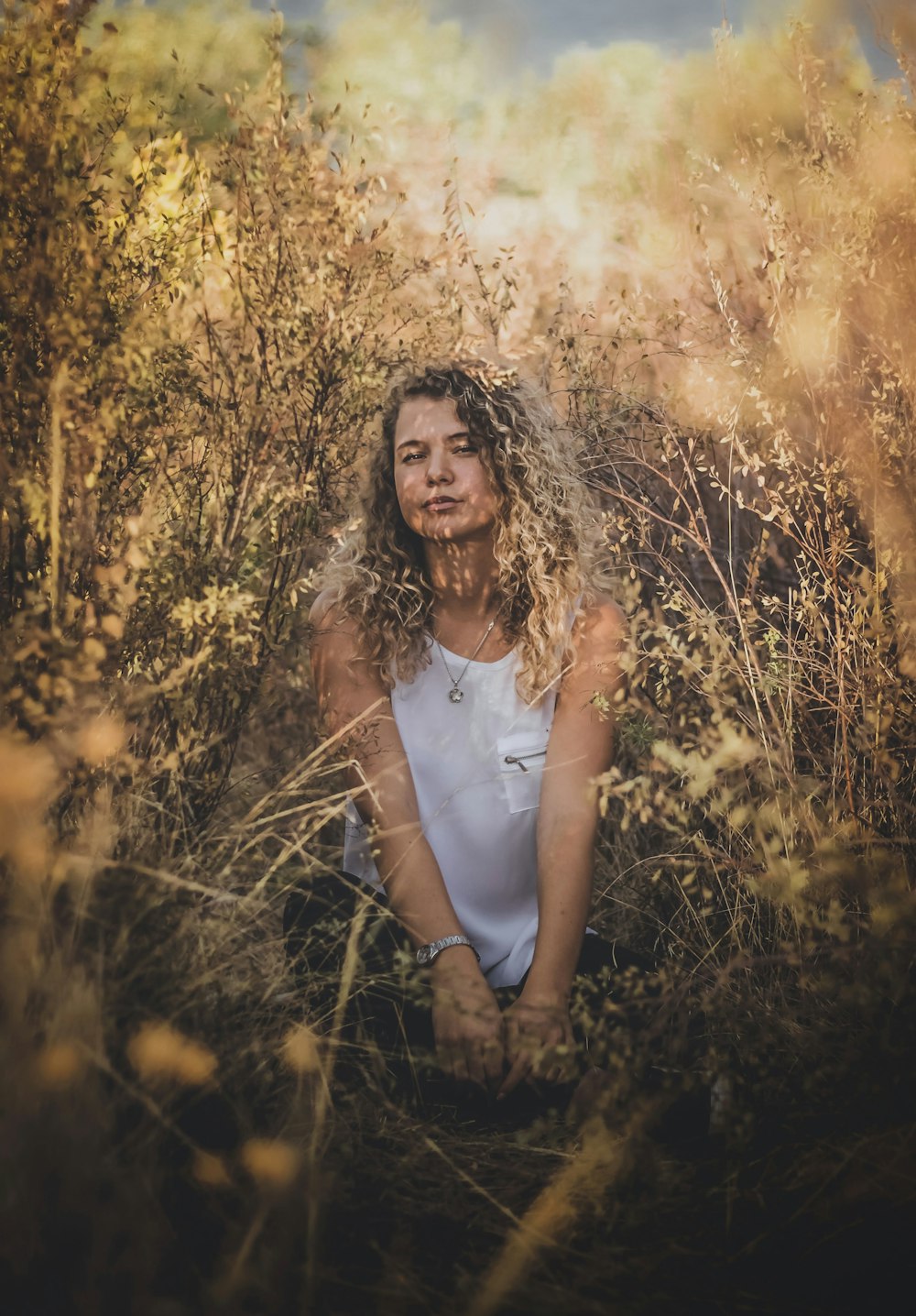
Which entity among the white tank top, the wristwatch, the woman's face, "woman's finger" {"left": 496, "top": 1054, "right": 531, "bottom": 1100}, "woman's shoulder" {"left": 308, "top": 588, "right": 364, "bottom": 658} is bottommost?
"woman's finger" {"left": 496, "top": 1054, "right": 531, "bottom": 1100}

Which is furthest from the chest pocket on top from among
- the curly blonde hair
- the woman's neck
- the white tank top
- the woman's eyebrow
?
the woman's eyebrow

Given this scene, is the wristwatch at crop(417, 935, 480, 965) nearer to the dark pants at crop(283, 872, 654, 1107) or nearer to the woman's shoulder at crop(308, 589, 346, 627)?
the dark pants at crop(283, 872, 654, 1107)

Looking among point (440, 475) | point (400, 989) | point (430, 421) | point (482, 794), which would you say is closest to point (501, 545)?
point (440, 475)

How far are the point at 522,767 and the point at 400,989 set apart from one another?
0.58m

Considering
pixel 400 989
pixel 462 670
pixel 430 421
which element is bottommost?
pixel 400 989

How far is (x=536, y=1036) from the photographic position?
191 centimetres

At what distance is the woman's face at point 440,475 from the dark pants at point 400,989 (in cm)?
86

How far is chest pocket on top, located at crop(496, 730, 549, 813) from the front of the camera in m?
2.32

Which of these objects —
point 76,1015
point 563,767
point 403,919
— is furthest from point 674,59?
point 76,1015

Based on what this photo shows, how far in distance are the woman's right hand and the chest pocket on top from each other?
483mm

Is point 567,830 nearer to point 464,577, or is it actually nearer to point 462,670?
point 462,670

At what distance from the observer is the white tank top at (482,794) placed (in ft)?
7.52

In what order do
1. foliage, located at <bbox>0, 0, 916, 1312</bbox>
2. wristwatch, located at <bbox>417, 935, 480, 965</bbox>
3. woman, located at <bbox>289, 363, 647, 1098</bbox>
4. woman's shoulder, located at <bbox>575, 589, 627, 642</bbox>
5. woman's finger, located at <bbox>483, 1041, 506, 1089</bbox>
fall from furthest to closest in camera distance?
woman's shoulder, located at <bbox>575, 589, 627, 642</bbox>, woman, located at <bbox>289, 363, 647, 1098</bbox>, wristwatch, located at <bbox>417, 935, 480, 965</bbox>, woman's finger, located at <bbox>483, 1041, 506, 1089</bbox>, foliage, located at <bbox>0, 0, 916, 1312</bbox>

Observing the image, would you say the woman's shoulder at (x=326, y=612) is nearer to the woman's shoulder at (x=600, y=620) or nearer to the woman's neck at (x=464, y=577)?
the woman's neck at (x=464, y=577)
